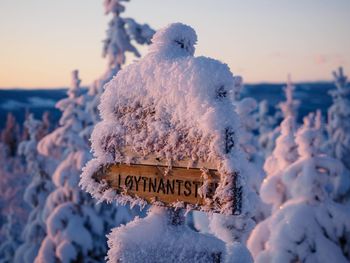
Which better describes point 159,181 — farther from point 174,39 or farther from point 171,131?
point 174,39

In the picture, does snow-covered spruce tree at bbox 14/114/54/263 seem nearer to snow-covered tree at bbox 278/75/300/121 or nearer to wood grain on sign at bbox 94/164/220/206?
wood grain on sign at bbox 94/164/220/206

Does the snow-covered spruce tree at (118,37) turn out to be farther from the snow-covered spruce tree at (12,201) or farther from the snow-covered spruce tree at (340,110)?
the snow-covered spruce tree at (340,110)

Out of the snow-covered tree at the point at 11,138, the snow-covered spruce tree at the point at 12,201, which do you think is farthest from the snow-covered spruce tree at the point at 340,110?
the snow-covered tree at the point at 11,138

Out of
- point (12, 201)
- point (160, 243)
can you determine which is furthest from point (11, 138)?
point (160, 243)

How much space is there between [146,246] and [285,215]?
18.3 feet

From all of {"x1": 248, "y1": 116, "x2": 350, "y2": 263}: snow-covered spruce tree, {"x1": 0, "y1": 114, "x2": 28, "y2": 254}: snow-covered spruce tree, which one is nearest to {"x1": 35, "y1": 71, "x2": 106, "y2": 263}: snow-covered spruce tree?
{"x1": 248, "y1": 116, "x2": 350, "y2": 263}: snow-covered spruce tree

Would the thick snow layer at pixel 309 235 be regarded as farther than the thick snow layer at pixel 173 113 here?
Yes

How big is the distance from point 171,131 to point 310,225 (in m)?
5.87

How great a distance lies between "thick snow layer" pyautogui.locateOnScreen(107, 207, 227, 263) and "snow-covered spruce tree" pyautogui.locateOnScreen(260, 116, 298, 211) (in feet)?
20.7

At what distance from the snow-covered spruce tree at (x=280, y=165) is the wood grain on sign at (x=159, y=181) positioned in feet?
21.6

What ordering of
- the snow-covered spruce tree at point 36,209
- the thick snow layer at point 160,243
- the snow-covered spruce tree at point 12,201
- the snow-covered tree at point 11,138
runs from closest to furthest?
the thick snow layer at point 160,243 → the snow-covered spruce tree at point 36,209 → the snow-covered spruce tree at point 12,201 → the snow-covered tree at point 11,138

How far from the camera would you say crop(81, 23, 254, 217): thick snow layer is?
3719mm

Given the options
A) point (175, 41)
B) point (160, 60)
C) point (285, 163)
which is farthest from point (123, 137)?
point (285, 163)

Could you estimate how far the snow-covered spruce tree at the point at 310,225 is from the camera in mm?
8766
